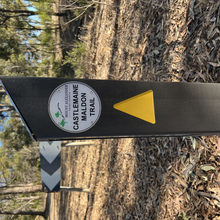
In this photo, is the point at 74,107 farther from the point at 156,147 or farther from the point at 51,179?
the point at 51,179

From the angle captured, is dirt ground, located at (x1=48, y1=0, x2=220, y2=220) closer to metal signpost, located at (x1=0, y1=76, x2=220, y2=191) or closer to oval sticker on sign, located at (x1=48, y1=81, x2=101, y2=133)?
metal signpost, located at (x1=0, y1=76, x2=220, y2=191)

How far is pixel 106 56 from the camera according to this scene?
6363mm

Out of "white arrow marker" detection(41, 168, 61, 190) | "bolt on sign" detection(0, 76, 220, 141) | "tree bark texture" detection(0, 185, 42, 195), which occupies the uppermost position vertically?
"bolt on sign" detection(0, 76, 220, 141)

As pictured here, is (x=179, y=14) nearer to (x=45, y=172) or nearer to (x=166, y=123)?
(x=166, y=123)

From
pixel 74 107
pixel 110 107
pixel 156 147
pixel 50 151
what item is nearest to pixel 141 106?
pixel 110 107

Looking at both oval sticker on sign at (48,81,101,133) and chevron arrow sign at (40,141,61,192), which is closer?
oval sticker on sign at (48,81,101,133)

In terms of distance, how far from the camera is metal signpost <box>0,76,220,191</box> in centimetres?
155

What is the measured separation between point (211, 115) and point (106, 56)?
493 cm

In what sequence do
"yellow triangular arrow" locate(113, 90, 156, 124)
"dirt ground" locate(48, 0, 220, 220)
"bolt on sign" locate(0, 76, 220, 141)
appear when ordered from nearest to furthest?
"bolt on sign" locate(0, 76, 220, 141), "yellow triangular arrow" locate(113, 90, 156, 124), "dirt ground" locate(48, 0, 220, 220)

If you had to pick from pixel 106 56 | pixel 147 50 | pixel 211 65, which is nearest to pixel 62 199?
pixel 106 56

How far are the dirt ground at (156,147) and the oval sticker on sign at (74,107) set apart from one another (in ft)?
5.93

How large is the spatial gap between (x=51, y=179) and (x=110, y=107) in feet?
Answer: 10.4

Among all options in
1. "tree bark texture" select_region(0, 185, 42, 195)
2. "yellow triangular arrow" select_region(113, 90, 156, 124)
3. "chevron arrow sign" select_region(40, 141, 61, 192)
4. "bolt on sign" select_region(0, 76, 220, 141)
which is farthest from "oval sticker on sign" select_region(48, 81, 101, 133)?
"tree bark texture" select_region(0, 185, 42, 195)

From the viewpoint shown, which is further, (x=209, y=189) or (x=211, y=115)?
(x=209, y=189)
